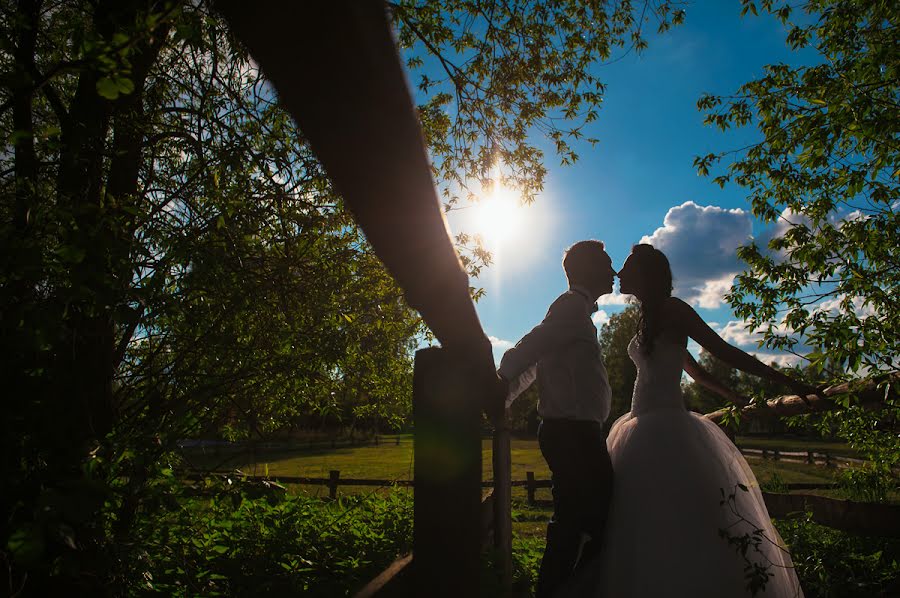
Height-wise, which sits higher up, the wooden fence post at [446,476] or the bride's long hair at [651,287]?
the bride's long hair at [651,287]

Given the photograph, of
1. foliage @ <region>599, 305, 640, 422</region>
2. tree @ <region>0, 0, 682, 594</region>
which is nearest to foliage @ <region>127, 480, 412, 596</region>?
tree @ <region>0, 0, 682, 594</region>

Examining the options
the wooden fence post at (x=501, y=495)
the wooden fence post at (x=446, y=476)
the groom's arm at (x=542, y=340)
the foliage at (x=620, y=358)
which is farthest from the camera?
the foliage at (x=620, y=358)

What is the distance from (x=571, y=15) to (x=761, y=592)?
23.6 feet

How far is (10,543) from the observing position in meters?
1.14

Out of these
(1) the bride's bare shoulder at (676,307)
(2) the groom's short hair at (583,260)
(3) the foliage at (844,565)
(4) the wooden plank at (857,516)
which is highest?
(2) the groom's short hair at (583,260)

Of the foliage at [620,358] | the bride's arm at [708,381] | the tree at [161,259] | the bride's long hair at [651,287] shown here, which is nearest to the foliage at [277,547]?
the tree at [161,259]

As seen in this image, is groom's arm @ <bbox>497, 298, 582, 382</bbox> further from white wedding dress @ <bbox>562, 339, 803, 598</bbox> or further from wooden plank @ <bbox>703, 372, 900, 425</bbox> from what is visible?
wooden plank @ <bbox>703, 372, 900, 425</bbox>

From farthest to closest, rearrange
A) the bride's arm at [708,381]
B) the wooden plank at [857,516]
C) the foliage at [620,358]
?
1. the foliage at [620,358]
2. the wooden plank at [857,516]
3. the bride's arm at [708,381]

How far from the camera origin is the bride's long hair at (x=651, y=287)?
2.99m

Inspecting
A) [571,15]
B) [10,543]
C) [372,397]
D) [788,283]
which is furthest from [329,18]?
[571,15]

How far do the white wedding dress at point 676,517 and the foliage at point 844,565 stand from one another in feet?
2.99

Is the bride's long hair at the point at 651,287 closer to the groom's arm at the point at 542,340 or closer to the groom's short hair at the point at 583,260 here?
the groom's short hair at the point at 583,260

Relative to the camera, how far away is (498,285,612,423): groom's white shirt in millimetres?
2715

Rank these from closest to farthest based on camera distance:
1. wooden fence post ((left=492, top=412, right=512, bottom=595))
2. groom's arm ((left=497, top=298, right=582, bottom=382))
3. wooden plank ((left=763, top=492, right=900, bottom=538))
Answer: groom's arm ((left=497, top=298, right=582, bottom=382)) < wooden fence post ((left=492, top=412, right=512, bottom=595)) < wooden plank ((left=763, top=492, right=900, bottom=538))
